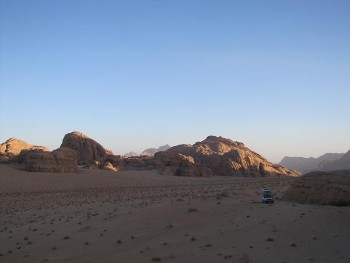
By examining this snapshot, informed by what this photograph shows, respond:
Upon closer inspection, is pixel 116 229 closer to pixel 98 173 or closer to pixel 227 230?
pixel 227 230

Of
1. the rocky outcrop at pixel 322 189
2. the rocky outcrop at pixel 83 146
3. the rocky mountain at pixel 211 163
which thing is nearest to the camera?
the rocky outcrop at pixel 322 189

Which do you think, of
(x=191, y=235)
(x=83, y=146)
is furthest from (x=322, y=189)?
(x=83, y=146)

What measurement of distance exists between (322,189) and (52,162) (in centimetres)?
4509

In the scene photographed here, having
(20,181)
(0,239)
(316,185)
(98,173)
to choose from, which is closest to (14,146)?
(98,173)

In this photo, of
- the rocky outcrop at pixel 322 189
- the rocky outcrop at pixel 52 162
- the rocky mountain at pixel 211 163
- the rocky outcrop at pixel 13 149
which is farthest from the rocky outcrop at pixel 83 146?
the rocky outcrop at pixel 322 189

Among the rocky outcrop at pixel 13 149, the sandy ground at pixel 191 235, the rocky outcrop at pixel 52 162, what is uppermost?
the rocky outcrop at pixel 13 149

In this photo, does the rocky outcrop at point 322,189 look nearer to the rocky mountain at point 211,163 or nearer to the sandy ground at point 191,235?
the sandy ground at point 191,235

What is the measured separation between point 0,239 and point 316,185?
46.7ft

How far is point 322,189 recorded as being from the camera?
57.1 ft

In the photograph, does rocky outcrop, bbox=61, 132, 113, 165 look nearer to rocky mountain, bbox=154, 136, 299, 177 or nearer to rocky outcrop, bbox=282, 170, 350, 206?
rocky mountain, bbox=154, 136, 299, 177

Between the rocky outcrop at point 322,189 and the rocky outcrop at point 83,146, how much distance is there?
178 feet

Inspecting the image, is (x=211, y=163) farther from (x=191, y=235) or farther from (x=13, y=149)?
(x=191, y=235)

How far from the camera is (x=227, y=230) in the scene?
12.9 metres

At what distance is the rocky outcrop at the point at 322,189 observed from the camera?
16484 mm
